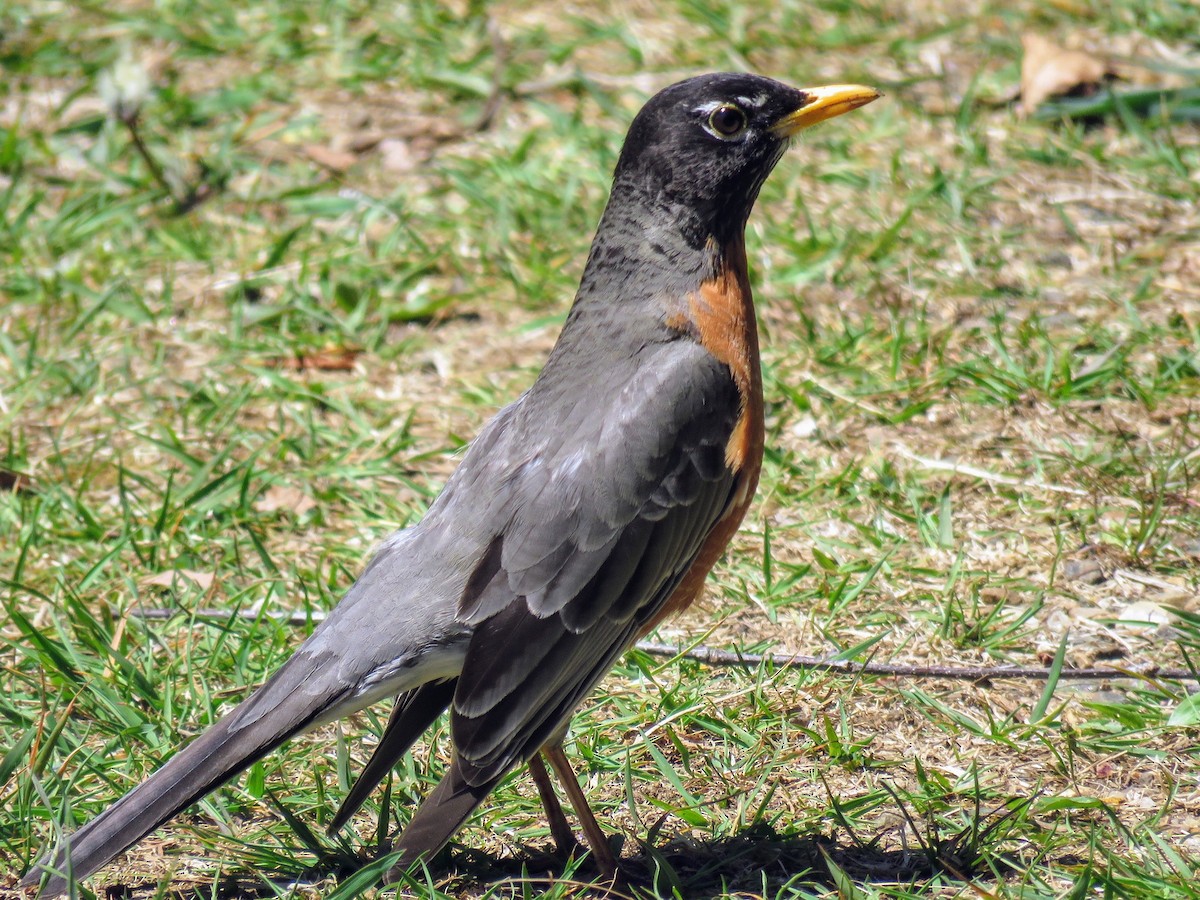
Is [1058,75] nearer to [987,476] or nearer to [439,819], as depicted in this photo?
[987,476]

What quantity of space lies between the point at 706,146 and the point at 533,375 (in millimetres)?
1807

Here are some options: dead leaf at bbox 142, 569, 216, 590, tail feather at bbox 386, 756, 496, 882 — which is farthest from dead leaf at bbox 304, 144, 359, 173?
tail feather at bbox 386, 756, 496, 882

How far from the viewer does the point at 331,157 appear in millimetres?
6891

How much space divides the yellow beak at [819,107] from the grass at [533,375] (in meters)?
1.36

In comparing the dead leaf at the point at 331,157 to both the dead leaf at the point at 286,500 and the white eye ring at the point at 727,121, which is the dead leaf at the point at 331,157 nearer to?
the dead leaf at the point at 286,500

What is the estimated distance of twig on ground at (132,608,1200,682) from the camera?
4031 mm

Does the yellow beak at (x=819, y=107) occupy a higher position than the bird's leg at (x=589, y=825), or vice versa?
the yellow beak at (x=819, y=107)

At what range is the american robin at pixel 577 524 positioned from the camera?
3.36 meters

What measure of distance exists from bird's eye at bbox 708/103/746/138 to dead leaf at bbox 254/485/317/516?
6.68 ft

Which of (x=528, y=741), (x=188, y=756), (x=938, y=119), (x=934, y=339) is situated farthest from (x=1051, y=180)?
(x=188, y=756)

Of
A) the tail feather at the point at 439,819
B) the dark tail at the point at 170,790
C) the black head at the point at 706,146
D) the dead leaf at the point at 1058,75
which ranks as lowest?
the tail feather at the point at 439,819

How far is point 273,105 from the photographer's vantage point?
7148mm

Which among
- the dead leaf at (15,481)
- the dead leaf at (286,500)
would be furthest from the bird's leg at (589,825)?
the dead leaf at (15,481)

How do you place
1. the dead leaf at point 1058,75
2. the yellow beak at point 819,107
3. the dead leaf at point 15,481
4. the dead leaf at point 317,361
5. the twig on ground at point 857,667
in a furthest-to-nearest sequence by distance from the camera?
the dead leaf at point 1058,75 < the dead leaf at point 317,361 < the dead leaf at point 15,481 < the yellow beak at point 819,107 < the twig on ground at point 857,667
